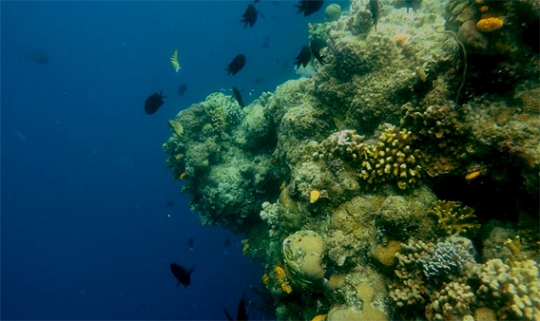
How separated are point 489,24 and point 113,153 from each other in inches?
2643

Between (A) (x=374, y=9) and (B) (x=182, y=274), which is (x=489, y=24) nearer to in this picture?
(A) (x=374, y=9)

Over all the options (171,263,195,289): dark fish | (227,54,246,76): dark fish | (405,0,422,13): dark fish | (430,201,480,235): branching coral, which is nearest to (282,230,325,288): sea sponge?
(430,201,480,235): branching coral

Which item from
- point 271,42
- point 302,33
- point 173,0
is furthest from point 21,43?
point 302,33

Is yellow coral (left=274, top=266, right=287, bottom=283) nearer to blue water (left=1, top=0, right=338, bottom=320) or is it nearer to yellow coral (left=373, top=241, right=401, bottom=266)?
yellow coral (left=373, top=241, right=401, bottom=266)

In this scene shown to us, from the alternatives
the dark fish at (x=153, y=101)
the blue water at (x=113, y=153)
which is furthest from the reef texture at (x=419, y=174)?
the blue water at (x=113, y=153)

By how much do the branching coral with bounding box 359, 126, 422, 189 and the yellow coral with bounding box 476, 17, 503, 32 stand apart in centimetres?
139

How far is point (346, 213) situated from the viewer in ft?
14.7

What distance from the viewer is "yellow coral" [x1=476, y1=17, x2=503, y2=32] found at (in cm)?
330

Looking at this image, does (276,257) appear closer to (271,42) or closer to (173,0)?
(271,42)

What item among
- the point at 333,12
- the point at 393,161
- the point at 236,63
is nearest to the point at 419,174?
the point at 393,161

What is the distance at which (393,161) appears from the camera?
4.21 meters

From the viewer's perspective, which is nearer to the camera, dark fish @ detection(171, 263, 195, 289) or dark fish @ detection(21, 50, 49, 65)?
dark fish @ detection(171, 263, 195, 289)

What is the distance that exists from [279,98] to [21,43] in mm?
93579

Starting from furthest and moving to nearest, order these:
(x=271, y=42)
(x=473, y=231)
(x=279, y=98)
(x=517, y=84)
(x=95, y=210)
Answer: (x=95, y=210)
(x=271, y=42)
(x=279, y=98)
(x=473, y=231)
(x=517, y=84)
